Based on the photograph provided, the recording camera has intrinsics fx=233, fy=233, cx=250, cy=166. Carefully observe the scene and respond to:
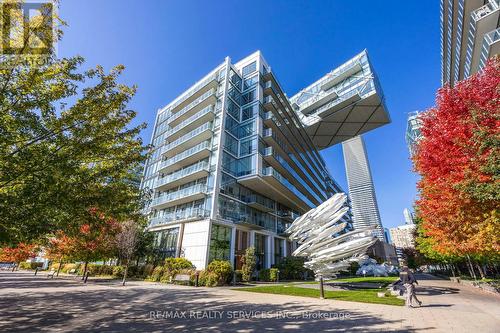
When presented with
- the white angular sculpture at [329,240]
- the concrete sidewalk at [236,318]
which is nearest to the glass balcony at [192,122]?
the white angular sculpture at [329,240]

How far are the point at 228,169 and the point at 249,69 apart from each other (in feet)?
61.4

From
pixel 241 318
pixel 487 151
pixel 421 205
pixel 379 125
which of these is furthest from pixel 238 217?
pixel 379 125

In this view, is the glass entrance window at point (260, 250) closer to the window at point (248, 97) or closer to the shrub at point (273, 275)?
the shrub at point (273, 275)

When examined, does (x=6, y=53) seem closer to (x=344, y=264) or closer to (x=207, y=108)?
(x=344, y=264)

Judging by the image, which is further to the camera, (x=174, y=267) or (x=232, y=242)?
(x=232, y=242)

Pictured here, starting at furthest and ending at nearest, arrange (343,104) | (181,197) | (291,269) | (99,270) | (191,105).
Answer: (343,104), (191,105), (99,270), (181,197), (291,269)

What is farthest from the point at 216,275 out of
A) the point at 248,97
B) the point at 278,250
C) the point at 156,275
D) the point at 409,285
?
the point at 248,97

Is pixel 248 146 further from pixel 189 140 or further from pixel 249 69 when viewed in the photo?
pixel 249 69

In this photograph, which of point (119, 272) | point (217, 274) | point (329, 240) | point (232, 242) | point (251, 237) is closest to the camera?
point (329, 240)

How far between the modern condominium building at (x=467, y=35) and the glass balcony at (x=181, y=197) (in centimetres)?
2444

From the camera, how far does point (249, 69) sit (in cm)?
3869

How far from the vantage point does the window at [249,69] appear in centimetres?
3823

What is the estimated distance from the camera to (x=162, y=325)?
6.34 metres

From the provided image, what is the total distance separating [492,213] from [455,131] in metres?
3.33
